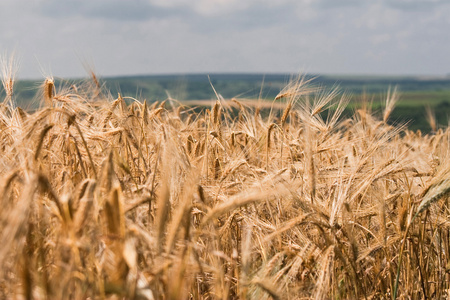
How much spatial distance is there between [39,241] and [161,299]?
1.62ft

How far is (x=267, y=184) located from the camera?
2.13 metres

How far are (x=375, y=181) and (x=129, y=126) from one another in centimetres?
135

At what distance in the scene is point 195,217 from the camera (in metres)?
2.44

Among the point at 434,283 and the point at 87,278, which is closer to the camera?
the point at 87,278

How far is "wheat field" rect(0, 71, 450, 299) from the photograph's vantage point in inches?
49.5

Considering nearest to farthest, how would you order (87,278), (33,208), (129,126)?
(87,278) < (33,208) < (129,126)

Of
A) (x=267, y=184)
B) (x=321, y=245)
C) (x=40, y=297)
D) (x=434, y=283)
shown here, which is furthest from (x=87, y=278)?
(x=434, y=283)

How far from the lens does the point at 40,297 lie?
Answer: 120cm

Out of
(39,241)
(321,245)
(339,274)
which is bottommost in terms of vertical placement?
(339,274)

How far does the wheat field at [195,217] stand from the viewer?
1.26 meters

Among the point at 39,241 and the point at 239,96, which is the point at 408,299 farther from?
the point at 239,96

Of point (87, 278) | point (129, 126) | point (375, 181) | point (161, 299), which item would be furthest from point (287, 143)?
point (87, 278)

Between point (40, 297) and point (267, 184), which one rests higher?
point (267, 184)

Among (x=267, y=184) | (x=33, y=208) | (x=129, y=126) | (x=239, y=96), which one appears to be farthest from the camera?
(x=239, y=96)
